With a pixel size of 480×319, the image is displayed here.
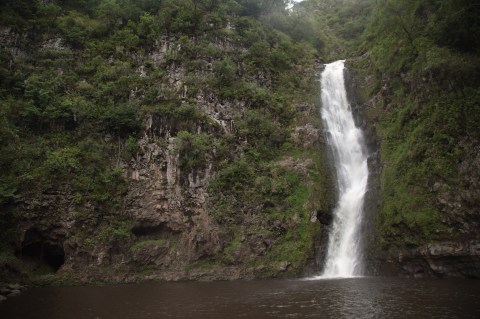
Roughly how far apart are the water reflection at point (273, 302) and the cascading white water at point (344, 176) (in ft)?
14.4

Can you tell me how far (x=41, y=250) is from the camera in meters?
26.6

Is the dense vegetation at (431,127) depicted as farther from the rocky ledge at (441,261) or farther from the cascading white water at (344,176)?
the cascading white water at (344,176)

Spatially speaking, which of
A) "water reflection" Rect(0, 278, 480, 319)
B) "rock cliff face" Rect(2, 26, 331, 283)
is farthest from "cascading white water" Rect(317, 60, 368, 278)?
"water reflection" Rect(0, 278, 480, 319)

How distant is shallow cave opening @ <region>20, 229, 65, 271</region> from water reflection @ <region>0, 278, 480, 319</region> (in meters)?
6.42

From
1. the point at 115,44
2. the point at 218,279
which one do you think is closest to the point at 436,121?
the point at 218,279

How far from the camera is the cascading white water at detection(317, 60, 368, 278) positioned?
2464 cm

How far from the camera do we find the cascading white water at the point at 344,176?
24.6 m

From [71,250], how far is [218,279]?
1093 centimetres

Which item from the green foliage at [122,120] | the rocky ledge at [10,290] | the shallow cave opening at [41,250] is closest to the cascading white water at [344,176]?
the green foliage at [122,120]

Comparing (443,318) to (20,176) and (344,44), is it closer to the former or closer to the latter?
(20,176)

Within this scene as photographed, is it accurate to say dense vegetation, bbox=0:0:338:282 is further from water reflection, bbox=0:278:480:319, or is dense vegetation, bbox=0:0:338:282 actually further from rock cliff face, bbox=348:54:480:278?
water reflection, bbox=0:278:480:319

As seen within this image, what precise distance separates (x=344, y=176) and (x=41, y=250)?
24.7m

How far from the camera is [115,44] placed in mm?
38688

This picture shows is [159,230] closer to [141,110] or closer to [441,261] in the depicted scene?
[141,110]
